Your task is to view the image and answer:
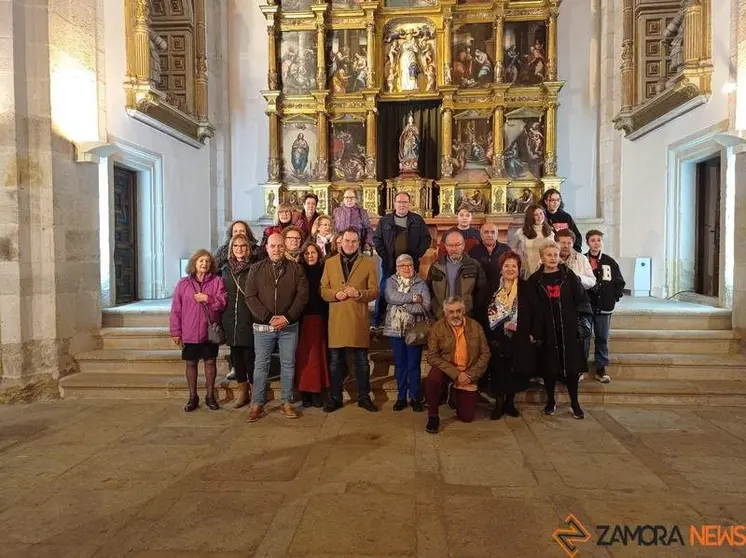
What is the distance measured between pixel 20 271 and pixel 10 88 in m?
1.87

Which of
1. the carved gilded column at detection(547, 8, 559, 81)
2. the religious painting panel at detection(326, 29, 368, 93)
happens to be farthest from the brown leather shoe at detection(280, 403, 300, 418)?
the carved gilded column at detection(547, 8, 559, 81)

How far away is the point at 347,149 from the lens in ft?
34.9

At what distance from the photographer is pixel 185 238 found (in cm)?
960

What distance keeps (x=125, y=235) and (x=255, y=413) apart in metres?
5.15

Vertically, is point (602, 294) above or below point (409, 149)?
below

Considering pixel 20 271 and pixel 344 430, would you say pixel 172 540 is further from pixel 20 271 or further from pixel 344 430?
pixel 20 271

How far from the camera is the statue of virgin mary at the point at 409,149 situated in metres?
10.2

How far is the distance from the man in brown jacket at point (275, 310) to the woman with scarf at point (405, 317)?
2.71 feet

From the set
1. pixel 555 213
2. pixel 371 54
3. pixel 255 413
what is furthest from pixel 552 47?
pixel 255 413

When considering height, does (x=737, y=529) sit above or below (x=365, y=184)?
below

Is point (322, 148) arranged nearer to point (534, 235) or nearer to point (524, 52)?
point (524, 52)

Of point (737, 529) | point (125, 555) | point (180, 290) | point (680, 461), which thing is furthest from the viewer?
point (180, 290)

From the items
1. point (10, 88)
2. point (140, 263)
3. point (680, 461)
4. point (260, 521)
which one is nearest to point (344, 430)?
point (260, 521)

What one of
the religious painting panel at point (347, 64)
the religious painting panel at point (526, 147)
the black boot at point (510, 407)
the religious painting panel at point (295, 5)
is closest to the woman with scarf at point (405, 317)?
the black boot at point (510, 407)
